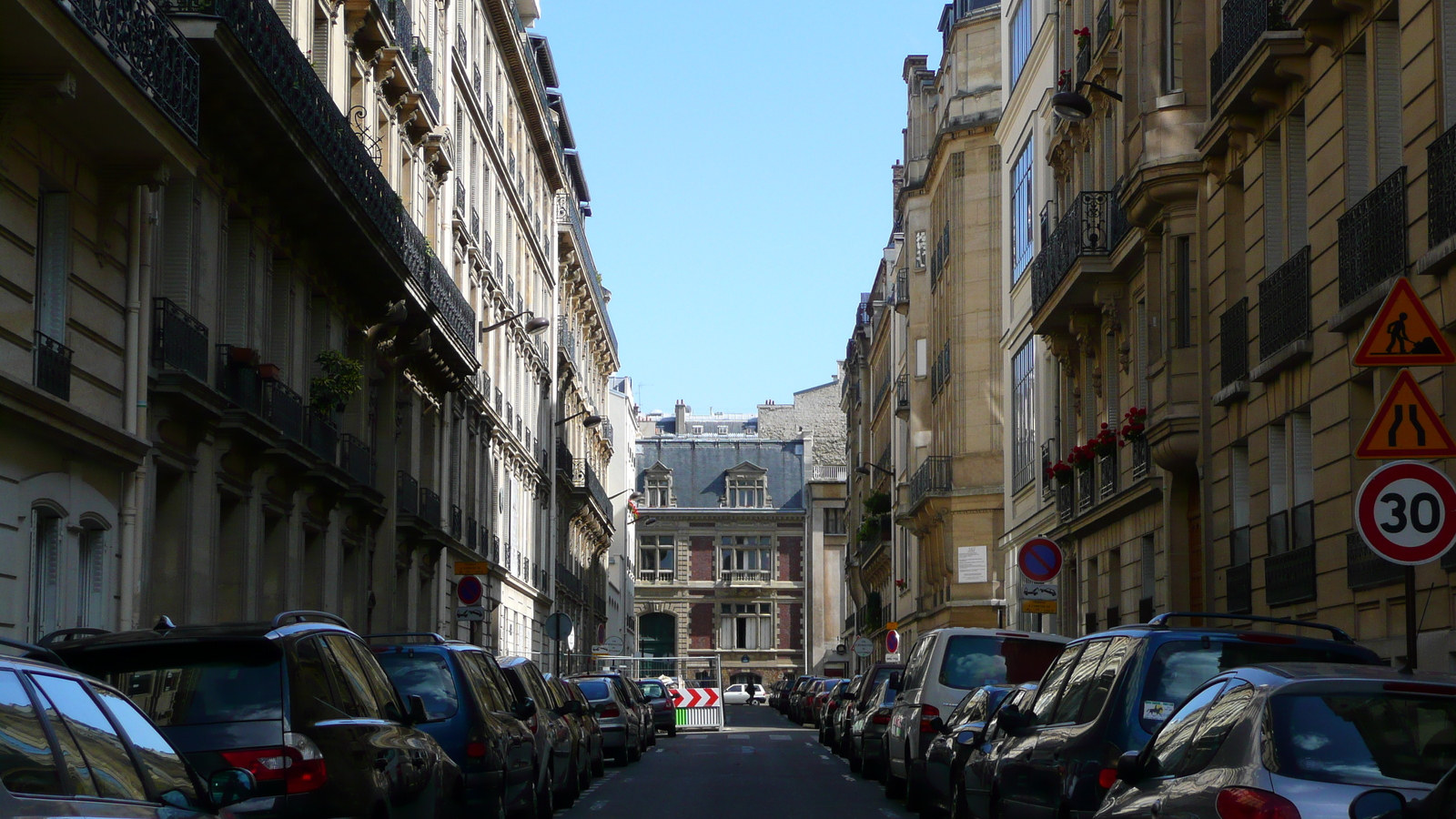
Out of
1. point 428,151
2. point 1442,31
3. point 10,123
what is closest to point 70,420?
point 10,123

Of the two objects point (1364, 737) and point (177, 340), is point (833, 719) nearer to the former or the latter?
point (177, 340)

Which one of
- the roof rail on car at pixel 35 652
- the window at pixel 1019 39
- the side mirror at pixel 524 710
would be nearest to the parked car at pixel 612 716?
the side mirror at pixel 524 710

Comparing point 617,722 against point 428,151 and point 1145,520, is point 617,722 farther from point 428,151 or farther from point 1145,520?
point 428,151

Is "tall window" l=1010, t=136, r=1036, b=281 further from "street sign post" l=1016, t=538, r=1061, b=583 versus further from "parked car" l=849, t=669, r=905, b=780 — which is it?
"street sign post" l=1016, t=538, r=1061, b=583

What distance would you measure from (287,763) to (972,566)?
4371cm

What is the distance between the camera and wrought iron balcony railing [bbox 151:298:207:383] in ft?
69.1

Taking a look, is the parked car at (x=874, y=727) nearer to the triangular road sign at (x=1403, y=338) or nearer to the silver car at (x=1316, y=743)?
the triangular road sign at (x=1403, y=338)

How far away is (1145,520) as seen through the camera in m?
29.6

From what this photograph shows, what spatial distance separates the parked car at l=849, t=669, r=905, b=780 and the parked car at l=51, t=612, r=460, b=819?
1382 centimetres

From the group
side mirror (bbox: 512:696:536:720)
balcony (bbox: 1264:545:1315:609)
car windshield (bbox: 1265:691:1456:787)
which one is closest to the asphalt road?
side mirror (bbox: 512:696:536:720)

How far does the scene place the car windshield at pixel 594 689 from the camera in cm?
3197

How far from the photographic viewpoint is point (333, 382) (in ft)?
92.5

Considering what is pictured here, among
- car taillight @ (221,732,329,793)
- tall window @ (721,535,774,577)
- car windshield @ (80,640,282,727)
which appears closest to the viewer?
car taillight @ (221,732,329,793)

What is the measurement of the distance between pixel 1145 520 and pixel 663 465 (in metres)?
95.1
